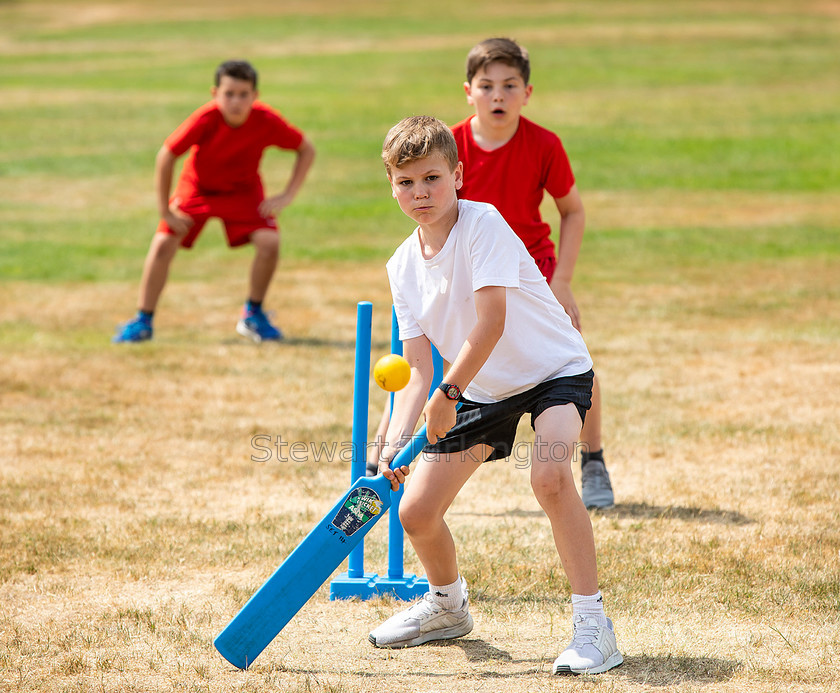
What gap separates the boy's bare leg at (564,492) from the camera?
3293 millimetres

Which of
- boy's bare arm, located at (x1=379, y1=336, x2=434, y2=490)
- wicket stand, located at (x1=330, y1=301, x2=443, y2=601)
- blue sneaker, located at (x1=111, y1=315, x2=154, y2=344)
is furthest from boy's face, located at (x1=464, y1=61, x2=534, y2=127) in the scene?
blue sneaker, located at (x1=111, y1=315, x2=154, y2=344)

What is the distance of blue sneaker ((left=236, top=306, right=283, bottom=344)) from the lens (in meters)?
8.12

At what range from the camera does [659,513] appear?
16.0ft

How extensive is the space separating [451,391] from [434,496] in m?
0.38

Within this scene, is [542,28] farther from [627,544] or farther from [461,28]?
[627,544]

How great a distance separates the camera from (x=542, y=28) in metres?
37.0

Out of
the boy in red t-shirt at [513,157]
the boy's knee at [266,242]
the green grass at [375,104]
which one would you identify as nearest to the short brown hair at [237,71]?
the boy's knee at [266,242]

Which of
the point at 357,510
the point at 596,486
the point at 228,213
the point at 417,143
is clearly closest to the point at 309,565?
the point at 357,510

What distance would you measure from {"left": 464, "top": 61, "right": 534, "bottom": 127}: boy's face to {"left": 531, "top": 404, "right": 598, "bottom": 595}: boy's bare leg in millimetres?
1721

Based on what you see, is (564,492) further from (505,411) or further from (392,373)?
(392,373)

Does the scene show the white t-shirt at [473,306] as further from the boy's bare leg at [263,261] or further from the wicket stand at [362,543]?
the boy's bare leg at [263,261]

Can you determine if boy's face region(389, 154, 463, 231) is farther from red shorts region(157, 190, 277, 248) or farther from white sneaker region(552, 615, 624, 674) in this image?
red shorts region(157, 190, 277, 248)

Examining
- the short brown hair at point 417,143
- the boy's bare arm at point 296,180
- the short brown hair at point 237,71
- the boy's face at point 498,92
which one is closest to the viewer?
the short brown hair at point 417,143

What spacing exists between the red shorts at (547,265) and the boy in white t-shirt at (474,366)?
1382 millimetres
